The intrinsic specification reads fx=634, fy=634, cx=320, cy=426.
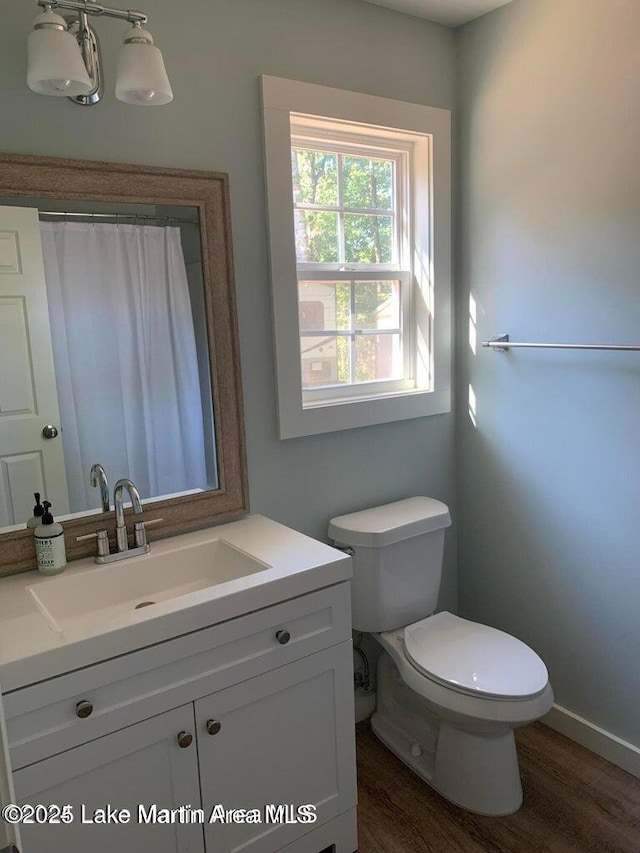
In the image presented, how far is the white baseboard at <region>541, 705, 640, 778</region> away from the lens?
6.63ft

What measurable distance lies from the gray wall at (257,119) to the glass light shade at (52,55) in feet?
0.65

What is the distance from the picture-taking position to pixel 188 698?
1389 mm

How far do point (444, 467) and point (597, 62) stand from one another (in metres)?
1.42

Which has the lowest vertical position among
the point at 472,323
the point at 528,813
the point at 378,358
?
the point at 528,813

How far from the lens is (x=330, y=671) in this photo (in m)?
1.64

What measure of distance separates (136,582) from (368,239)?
139cm

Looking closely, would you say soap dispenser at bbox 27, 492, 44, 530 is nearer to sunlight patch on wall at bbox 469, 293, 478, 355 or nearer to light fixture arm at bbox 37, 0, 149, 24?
light fixture arm at bbox 37, 0, 149, 24

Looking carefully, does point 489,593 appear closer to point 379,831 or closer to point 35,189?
point 379,831

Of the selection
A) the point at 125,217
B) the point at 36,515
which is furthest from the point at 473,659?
the point at 125,217

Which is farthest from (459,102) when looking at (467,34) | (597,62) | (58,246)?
(58,246)

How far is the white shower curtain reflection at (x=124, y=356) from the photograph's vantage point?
163 cm

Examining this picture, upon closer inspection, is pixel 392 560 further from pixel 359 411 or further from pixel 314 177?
Answer: pixel 314 177

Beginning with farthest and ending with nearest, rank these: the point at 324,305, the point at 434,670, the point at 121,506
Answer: the point at 324,305 → the point at 434,670 → the point at 121,506

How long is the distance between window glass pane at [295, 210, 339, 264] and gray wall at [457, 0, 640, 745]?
533 mm
